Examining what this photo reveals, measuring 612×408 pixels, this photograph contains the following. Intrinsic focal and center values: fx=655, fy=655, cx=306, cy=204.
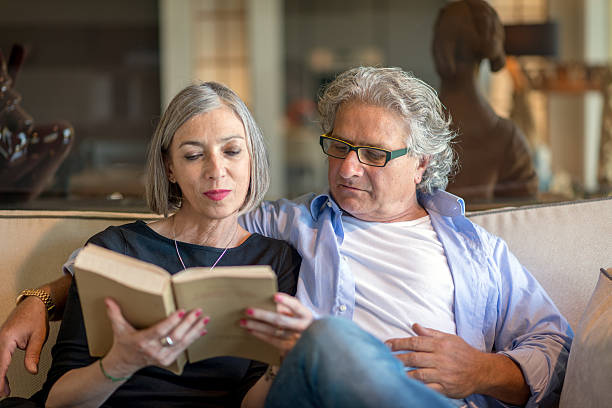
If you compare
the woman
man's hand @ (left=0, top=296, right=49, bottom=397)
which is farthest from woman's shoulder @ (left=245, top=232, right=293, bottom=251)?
man's hand @ (left=0, top=296, right=49, bottom=397)

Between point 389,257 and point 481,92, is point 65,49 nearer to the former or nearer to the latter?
point 481,92

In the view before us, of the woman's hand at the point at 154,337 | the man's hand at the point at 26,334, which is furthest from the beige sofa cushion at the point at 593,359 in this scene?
the man's hand at the point at 26,334

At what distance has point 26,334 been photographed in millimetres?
1366

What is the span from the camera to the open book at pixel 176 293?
41.6 inches

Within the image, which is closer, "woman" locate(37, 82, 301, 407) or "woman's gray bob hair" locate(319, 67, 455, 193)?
"woman" locate(37, 82, 301, 407)

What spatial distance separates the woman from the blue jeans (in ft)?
0.68

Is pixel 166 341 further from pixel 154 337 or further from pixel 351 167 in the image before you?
pixel 351 167

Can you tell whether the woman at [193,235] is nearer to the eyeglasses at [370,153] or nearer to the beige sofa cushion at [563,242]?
the eyeglasses at [370,153]

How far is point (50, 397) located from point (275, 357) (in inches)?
18.0

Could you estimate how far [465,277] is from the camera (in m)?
1.56

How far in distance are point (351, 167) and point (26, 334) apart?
0.80 m

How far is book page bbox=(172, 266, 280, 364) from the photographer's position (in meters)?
1.05

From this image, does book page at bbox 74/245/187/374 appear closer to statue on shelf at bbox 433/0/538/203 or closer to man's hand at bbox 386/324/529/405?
man's hand at bbox 386/324/529/405

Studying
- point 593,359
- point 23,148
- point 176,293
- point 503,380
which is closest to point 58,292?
point 176,293
